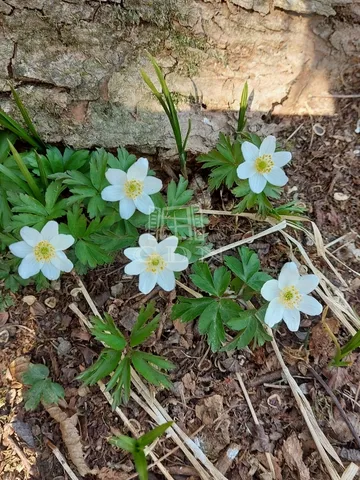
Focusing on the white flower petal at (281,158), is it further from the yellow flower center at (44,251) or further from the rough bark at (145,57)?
the yellow flower center at (44,251)

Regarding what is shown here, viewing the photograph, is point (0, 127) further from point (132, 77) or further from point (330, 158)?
point (330, 158)

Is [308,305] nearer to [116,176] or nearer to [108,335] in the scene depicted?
[108,335]

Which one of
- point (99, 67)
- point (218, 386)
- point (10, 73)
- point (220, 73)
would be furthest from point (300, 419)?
point (10, 73)

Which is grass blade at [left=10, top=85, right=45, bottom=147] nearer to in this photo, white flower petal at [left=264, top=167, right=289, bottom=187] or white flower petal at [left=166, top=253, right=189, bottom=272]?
white flower petal at [left=166, top=253, right=189, bottom=272]

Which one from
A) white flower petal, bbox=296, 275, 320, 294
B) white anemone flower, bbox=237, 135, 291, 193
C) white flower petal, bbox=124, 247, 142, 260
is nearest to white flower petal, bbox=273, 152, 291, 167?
white anemone flower, bbox=237, 135, 291, 193

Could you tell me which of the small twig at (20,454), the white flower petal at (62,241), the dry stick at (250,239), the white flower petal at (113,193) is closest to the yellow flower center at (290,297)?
the dry stick at (250,239)
